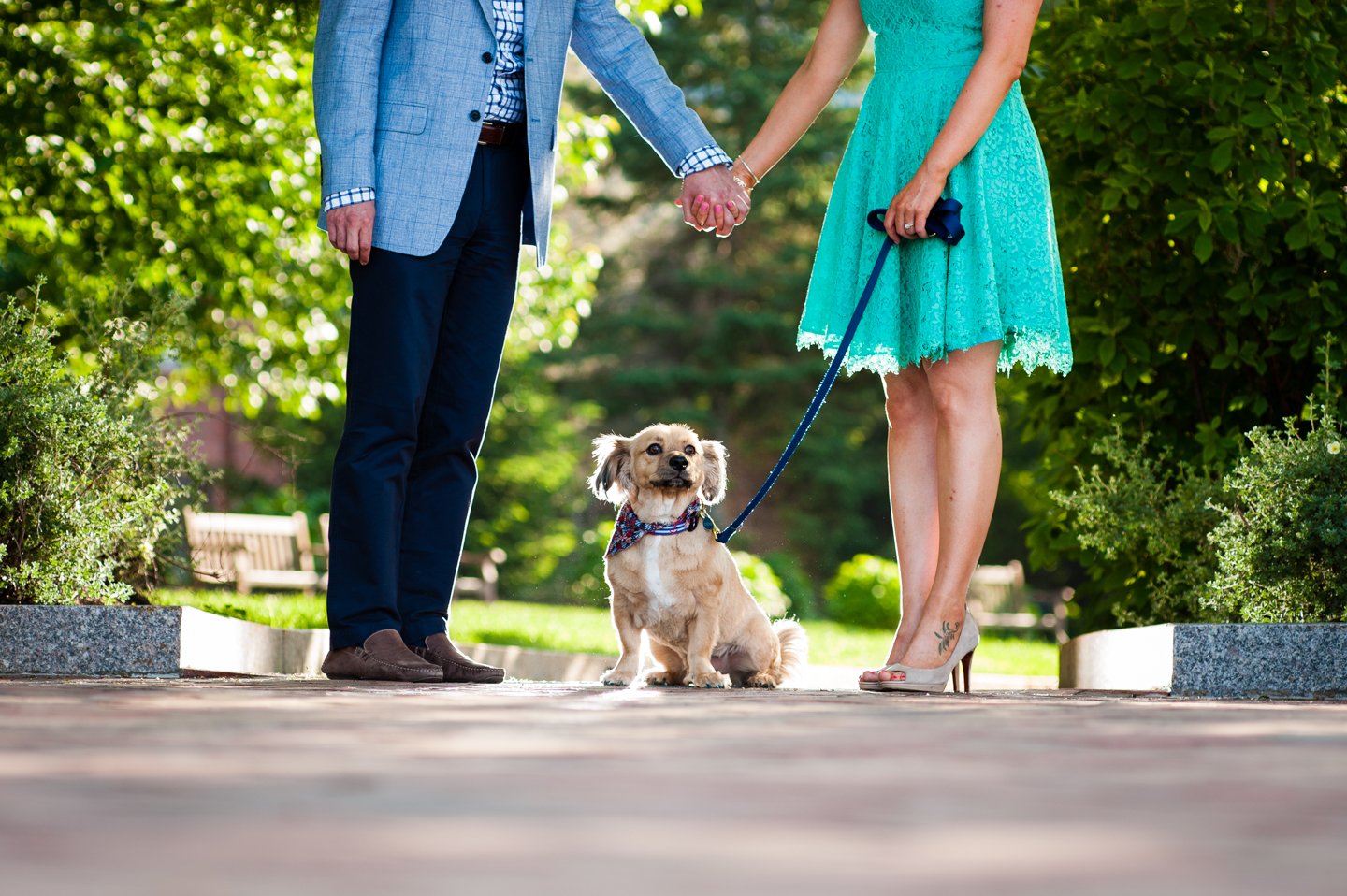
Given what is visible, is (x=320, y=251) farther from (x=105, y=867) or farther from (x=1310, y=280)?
(x=105, y=867)

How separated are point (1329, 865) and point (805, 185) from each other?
28.6m

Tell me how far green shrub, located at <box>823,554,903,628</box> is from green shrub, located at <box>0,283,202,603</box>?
1221cm

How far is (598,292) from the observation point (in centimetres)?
3103

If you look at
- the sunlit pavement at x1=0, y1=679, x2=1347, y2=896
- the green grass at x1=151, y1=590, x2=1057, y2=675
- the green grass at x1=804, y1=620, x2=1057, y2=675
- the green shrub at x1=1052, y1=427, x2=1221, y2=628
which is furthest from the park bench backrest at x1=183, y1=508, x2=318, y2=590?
the sunlit pavement at x1=0, y1=679, x2=1347, y2=896

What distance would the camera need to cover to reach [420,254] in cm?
380

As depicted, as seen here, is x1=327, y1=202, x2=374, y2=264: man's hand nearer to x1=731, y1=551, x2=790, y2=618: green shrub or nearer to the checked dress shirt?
the checked dress shirt

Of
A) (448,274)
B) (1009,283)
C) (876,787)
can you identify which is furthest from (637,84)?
(876,787)

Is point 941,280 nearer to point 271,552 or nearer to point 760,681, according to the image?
point 760,681

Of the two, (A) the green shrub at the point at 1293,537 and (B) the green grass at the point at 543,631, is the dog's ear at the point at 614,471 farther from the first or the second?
(B) the green grass at the point at 543,631

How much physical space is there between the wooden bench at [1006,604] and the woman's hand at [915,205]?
15.3 meters

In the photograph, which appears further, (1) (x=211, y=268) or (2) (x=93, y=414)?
(1) (x=211, y=268)

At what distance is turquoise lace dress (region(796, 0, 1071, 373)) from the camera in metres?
3.87

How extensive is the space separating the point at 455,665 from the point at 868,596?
13.6 metres

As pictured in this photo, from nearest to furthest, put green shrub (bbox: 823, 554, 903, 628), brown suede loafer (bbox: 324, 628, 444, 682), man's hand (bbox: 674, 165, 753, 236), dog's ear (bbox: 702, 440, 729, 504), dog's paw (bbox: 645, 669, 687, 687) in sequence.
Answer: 1. brown suede loafer (bbox: 324, 628, 444, 682)
2. man's hand (bbox: 674, 165, 753, 236)
3. dog's paw (bbox: 645, 669, 687, 687)
4. dog's ear (bbox: 702, 440, 729, 504)
5. green shrub (bbox: 823, 554, 903, 628)
